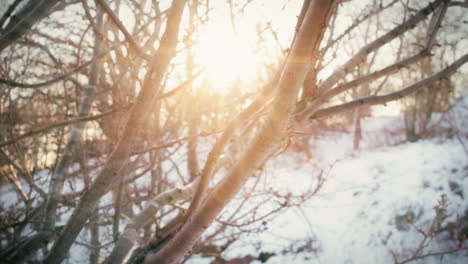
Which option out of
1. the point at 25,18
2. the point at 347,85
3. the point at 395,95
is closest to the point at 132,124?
the point at 25,18

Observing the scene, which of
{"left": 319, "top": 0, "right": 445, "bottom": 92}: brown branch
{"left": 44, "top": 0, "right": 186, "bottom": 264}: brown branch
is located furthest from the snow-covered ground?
{"left": 44, "top": 0, "right": 186, "bottom": 264}: brown branch

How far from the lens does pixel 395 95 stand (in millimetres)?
1096

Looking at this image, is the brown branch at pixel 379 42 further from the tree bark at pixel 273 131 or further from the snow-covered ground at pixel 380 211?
the snow-covered ground at pixel 380 211

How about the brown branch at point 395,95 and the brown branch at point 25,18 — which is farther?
the brown branch at point 25,18

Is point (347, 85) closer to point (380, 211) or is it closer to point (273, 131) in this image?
point (273, 131)

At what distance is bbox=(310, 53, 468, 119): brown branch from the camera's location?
3.43 ft

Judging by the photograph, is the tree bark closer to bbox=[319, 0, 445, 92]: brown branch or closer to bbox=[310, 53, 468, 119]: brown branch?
bbox=[310, 53, 468, 119]: brown branch

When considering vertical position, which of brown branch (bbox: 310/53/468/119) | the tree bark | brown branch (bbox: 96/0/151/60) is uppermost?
brown branch (bbox: 96/0/151/60)

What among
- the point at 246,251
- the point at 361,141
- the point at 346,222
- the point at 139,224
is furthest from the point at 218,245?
the point at 361,141

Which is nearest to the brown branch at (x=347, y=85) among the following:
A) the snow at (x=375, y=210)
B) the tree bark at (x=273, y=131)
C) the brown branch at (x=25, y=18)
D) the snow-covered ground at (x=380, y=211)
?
the tree bark at (x=273, y=131)

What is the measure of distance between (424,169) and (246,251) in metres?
5.74

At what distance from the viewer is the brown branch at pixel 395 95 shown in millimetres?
1047

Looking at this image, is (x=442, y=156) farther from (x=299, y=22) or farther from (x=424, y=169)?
(x=299, y=22)

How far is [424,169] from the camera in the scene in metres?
6.29
